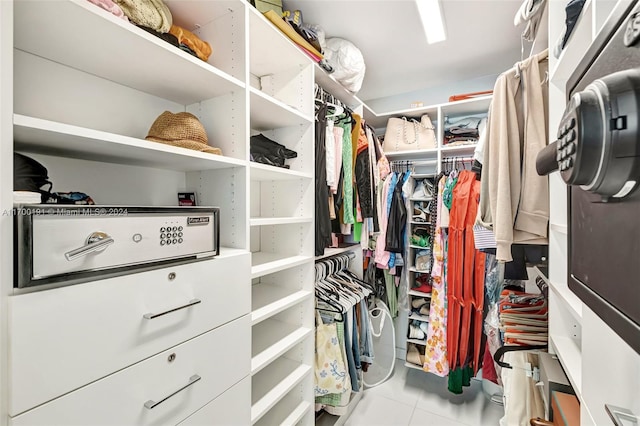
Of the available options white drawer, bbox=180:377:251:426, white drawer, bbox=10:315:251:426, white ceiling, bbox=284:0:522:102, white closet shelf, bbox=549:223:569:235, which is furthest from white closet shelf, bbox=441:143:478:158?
white drawer, bbox=180:377:251:426

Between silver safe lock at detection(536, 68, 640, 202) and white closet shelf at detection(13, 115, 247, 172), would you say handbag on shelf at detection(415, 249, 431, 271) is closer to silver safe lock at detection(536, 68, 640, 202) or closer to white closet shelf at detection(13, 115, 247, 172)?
white closet shelf at detection(13, 115, 247, 172)

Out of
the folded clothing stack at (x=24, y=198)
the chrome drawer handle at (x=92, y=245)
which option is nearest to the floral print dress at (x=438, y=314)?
the chrome drawer handle at (x=92, y=245)

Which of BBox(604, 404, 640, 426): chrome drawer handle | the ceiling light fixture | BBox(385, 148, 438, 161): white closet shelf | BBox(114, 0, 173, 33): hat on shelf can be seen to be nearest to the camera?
BBox(604, 404, 640, 426): chrome drawer handle

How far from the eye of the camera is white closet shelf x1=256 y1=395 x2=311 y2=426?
1387mm

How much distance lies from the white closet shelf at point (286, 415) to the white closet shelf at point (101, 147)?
49.7 inches

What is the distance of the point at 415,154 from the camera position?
258 cm

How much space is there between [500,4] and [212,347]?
2.20 meters

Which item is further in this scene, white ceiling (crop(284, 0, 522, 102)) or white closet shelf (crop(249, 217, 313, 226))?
white ceiling (crop(284, 0, 522, 102))

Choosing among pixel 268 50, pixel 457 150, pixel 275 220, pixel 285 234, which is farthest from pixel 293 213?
pixel 457 150

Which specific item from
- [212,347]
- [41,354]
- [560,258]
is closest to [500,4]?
[560,258]

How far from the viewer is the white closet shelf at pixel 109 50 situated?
0.67m

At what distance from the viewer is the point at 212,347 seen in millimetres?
909

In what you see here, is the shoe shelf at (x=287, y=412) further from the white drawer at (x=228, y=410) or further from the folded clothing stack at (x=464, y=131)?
the folded clothing stack at (x=464, y=131)

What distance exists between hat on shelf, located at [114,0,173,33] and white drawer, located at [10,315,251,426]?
989mm
